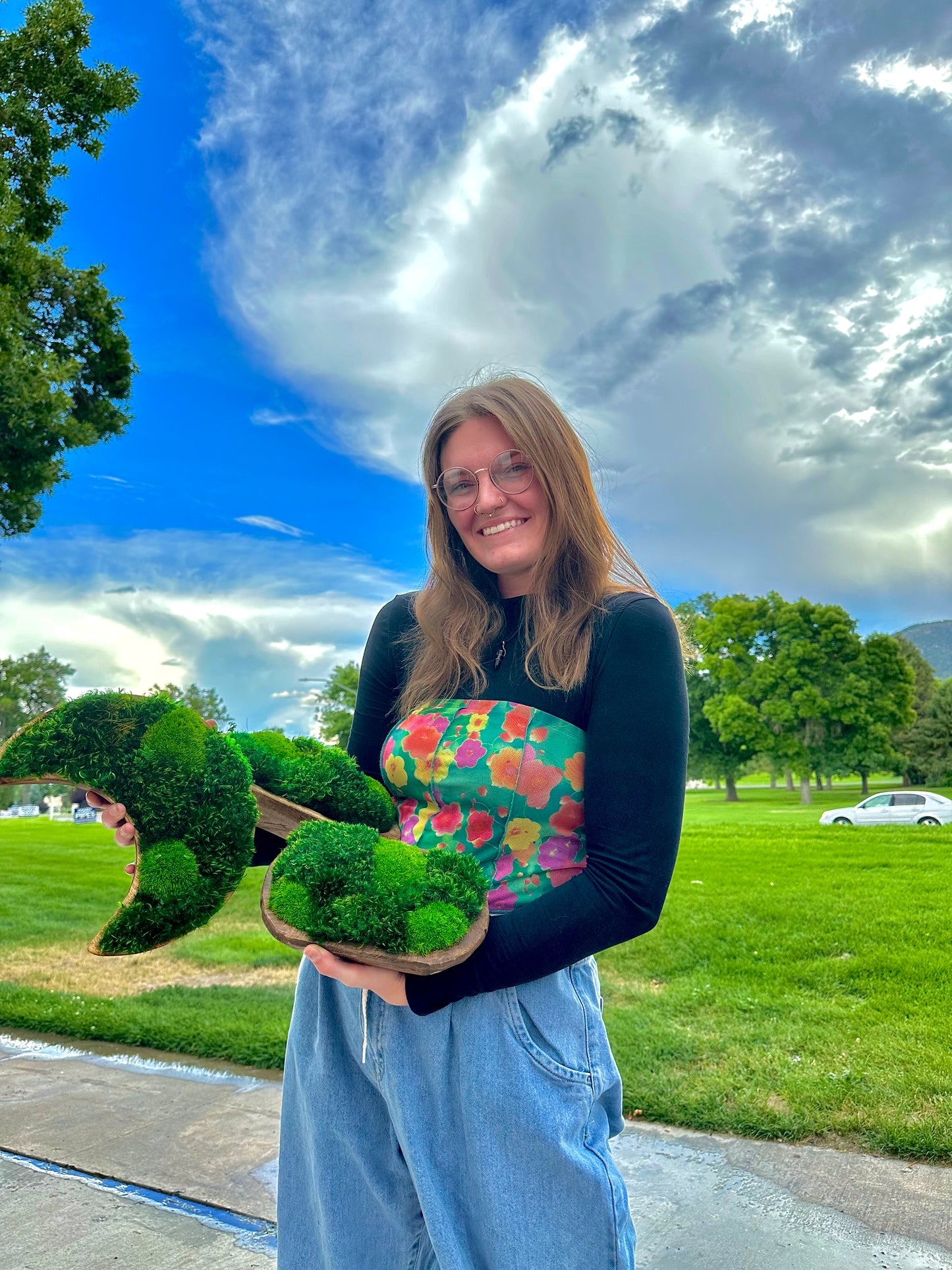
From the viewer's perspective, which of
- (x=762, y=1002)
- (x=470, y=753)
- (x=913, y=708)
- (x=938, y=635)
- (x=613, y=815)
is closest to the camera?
(x=613, y=815)

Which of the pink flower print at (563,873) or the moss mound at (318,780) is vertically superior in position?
the moss mound at (318,780)

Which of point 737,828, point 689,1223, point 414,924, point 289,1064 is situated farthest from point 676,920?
point 737,828

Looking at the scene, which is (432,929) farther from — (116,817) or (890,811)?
(890,811)

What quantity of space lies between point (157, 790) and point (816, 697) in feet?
99.2

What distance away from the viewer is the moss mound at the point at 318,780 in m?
1.46

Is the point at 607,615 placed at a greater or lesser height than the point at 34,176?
lesser

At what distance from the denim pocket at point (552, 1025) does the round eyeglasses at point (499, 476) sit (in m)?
0.79

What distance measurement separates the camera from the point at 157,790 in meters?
1.33

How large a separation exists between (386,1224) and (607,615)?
1021 mm

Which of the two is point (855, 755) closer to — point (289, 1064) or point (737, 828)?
point (737, 828)

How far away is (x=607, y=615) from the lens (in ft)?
4.82

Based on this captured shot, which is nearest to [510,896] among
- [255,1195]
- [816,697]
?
[255,1195]

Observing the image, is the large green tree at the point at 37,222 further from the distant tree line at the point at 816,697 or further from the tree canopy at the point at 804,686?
the tree canopy at the point at 804,686

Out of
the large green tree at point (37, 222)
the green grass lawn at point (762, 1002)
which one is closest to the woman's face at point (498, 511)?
the green grass lawn at point (762, 1002)
